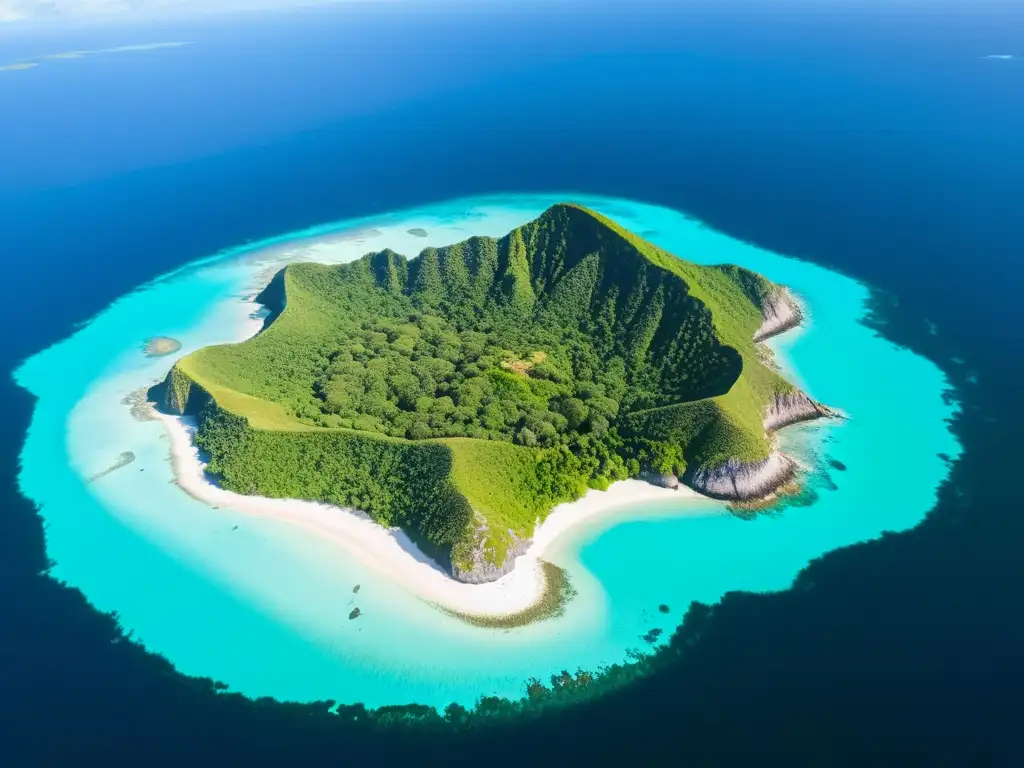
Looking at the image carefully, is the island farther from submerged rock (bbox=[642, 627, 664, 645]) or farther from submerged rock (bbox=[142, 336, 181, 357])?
submerged rock (bbox=[142, 336, 181, 357])

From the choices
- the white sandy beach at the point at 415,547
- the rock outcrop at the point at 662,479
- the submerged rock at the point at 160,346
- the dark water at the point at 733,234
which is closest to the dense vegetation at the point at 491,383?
the rock outcrop at the point at 662,479

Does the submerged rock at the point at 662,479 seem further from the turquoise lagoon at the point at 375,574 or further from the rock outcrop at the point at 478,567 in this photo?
the rock outcrop at the point at 478,567

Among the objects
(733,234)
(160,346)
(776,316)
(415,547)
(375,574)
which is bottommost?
(375,574)

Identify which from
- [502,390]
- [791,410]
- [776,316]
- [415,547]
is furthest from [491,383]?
[776,316]

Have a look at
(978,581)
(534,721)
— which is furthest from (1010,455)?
(534,721)

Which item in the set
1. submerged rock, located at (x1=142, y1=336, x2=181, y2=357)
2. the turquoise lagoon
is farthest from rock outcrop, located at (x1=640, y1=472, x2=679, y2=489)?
submerged rock, located at (x1=142, y1=336, x2=181, y2=357)

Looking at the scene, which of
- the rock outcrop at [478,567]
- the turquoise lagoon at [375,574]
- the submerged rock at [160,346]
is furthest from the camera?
the submerged rock at [160,346]

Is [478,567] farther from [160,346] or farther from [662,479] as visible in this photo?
[160,346]
